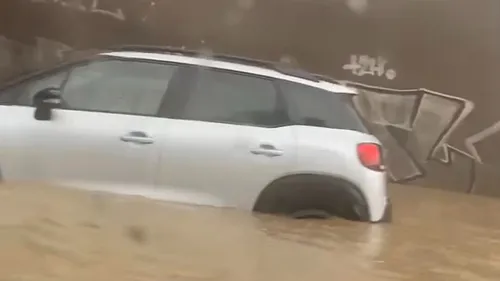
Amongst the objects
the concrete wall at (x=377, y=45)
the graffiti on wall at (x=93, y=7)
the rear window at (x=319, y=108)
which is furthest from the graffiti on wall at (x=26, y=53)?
the rear window at (x=319, y=108)

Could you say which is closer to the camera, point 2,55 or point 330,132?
point 330,132

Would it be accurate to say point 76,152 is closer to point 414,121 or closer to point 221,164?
point 221,164

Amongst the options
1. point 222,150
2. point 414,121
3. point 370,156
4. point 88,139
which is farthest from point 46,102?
point 414,121

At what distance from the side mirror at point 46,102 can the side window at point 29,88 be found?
0.03m

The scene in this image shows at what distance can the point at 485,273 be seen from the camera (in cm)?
289

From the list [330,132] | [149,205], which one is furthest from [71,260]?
[330,132]

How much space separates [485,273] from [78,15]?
248 cm

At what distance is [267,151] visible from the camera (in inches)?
122

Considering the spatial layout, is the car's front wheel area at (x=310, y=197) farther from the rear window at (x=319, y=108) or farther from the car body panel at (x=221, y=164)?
the rear window at (x=319, y=108)

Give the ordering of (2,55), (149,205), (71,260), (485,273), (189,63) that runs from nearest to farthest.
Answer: (71,260) → (485,273) → (149,205) → (189,63) → (2,55)

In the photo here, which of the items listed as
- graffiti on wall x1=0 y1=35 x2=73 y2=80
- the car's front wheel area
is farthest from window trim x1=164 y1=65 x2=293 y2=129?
graffiti on wall x1=0 y1=35 x2=73 y2=80

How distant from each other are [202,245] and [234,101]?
0.70m

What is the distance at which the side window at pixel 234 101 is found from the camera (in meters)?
3.17

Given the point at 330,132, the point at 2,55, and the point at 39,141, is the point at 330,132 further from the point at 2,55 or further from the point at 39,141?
the point at 2,55
